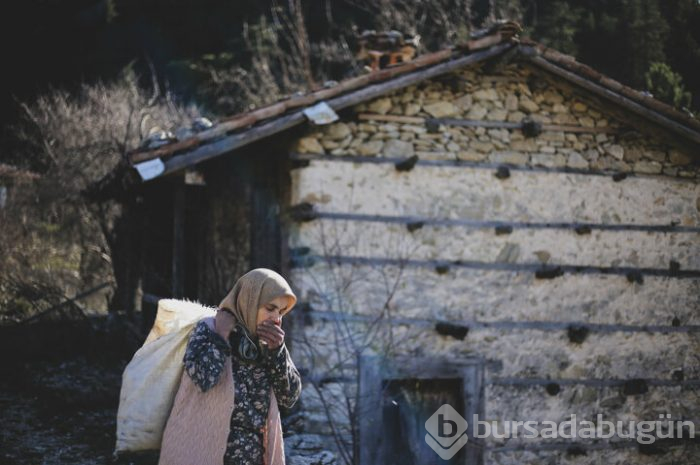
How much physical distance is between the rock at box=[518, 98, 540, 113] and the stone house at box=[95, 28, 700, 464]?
2 centimetres

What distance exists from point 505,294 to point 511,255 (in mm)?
389

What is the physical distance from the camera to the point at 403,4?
16984 mm

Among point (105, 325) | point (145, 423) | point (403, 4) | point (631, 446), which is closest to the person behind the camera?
point (145, 423)

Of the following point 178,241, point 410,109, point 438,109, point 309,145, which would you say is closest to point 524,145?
point 438,109

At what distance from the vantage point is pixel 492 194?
714cm

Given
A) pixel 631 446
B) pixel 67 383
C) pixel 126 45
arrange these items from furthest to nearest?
pixel 126 45 → pixel 67 383 → pixel 631 446

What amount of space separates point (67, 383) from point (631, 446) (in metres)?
6.47

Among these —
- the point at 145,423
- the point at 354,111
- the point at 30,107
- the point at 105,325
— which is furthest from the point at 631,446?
the point at 30,107

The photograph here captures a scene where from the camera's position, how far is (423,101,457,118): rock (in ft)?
23.3

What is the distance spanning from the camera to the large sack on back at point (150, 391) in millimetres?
3078

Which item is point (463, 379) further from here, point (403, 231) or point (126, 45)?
point (126, 45)

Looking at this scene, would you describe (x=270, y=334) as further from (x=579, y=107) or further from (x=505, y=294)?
(x=579, y=107)

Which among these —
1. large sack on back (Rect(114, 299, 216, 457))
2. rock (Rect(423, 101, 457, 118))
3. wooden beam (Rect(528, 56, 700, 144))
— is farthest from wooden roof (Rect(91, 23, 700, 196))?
large sack on back (Rect(114, 299, 216, 457))

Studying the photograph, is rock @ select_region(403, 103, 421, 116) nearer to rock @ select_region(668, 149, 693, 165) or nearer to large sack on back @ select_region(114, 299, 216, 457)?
rock @ select_region(668, 149, 693, 165)
